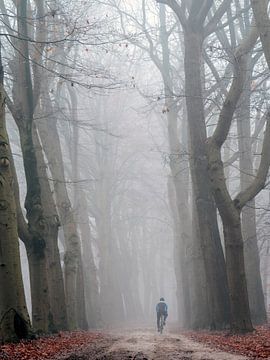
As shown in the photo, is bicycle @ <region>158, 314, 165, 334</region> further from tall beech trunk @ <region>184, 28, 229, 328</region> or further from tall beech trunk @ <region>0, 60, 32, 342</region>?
tall beech trunk @ <region>0, 60, 32, 342</region>

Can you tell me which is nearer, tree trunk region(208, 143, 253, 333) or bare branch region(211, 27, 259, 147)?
bare branch region(211, 27, 259, 147)

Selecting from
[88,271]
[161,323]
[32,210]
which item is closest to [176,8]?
[32,210]

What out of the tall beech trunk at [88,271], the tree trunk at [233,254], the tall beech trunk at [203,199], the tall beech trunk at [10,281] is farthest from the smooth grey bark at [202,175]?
the tall beech trunk at [88,271]

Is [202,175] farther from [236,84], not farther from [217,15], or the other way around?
[217,15]

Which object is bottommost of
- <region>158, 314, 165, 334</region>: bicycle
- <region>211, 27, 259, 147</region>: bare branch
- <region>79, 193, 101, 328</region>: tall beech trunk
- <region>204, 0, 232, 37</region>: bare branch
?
<region>158, 314, 165, 334</region>: bicycle

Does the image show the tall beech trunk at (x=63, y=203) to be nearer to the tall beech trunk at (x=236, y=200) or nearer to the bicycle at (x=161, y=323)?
the bicycle at (x=161, y=323)

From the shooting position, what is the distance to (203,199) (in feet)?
51.9

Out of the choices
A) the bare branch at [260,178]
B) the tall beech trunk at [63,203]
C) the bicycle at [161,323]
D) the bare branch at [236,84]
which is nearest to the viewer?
the bare branch at [236,84]

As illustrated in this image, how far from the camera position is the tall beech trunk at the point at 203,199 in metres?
15.2

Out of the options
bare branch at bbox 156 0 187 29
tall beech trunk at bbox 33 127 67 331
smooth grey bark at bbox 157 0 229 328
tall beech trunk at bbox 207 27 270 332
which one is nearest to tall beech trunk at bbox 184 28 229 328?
smooth grey bark at bbox 157 0 229 328

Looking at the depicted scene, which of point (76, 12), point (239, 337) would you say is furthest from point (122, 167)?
point (239, 337)

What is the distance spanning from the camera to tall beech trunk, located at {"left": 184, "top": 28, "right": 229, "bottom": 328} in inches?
599

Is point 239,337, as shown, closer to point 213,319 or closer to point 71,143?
point 213,319

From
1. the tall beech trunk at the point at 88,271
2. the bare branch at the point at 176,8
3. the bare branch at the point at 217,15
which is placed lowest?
the tall beech trunk at the point at 88,271
